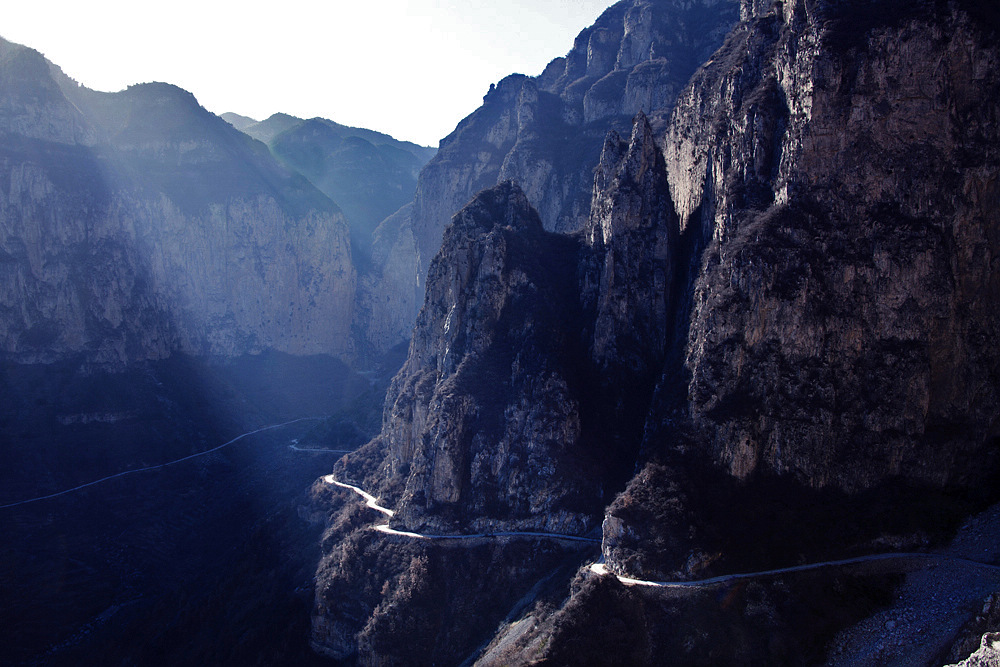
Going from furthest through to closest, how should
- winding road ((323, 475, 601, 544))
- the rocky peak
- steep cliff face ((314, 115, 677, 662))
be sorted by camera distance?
the rocky peak → steep cliff face ((314, 115, 677, 662)) → winding road ((323, 475, 601, 544))

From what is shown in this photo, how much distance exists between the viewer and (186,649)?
6600 cm

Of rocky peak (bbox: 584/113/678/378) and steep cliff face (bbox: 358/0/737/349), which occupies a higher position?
steep cliff face (bbox: 358/0/737/349)

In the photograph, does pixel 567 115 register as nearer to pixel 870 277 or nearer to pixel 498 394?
pixel 498 394

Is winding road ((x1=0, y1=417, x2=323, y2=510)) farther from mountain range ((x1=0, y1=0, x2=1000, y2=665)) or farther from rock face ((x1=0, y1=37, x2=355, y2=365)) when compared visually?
rock face ((x1=0, y1=37, x2=355, y2=365))

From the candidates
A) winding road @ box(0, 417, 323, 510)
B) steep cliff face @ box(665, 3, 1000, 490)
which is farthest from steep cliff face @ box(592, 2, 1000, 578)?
winding road @ box(0, 417, 323, 510)

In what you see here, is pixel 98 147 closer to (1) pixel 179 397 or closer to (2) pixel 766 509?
(1) pixel 179 397

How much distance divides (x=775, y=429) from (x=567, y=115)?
9600cm

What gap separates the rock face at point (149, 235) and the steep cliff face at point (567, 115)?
20933 millimetres

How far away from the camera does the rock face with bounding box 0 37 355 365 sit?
111 meters

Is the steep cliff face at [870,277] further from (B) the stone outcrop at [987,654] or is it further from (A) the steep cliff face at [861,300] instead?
(B) the stone outcrop at [987,654]

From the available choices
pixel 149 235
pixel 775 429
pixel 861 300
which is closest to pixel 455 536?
pixel 775 429

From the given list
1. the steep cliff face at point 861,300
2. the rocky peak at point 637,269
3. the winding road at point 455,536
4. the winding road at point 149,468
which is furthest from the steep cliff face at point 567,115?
the steep cliff face at point 861,300

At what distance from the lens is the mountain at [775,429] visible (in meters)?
44.7

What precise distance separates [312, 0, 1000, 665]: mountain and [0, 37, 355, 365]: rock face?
72293mm
